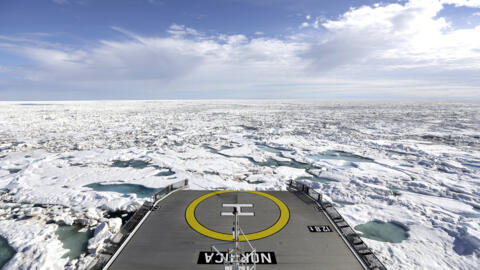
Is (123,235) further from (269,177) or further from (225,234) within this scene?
(269,177)

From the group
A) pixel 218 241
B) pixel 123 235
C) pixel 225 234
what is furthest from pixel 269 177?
pixel 123 235

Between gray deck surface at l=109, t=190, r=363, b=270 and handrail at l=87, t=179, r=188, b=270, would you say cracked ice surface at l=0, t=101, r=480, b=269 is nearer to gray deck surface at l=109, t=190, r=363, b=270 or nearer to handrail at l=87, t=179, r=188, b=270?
handrail at l=87, t=179, r=188, b=270

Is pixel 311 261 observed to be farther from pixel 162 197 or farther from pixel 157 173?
pixel 157 173

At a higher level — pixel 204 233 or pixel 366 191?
pixel 204 233

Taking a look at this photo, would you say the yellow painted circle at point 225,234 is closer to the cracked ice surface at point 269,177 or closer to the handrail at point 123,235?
the handrail at point 123,235

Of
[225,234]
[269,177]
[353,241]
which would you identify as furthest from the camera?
[269,177]

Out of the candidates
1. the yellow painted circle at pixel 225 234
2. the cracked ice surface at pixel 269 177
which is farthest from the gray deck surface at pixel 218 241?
the cracked ice surface at pixel 269 177

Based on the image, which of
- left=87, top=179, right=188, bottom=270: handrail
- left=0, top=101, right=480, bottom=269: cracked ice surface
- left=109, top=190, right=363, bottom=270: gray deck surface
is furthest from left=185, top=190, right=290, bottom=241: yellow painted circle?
left=0, top=101, right=480, bottom=269: cracked ice surface

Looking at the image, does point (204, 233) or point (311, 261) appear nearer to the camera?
point (311, 261)

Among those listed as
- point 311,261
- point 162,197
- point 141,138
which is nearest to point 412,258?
point 311,261
